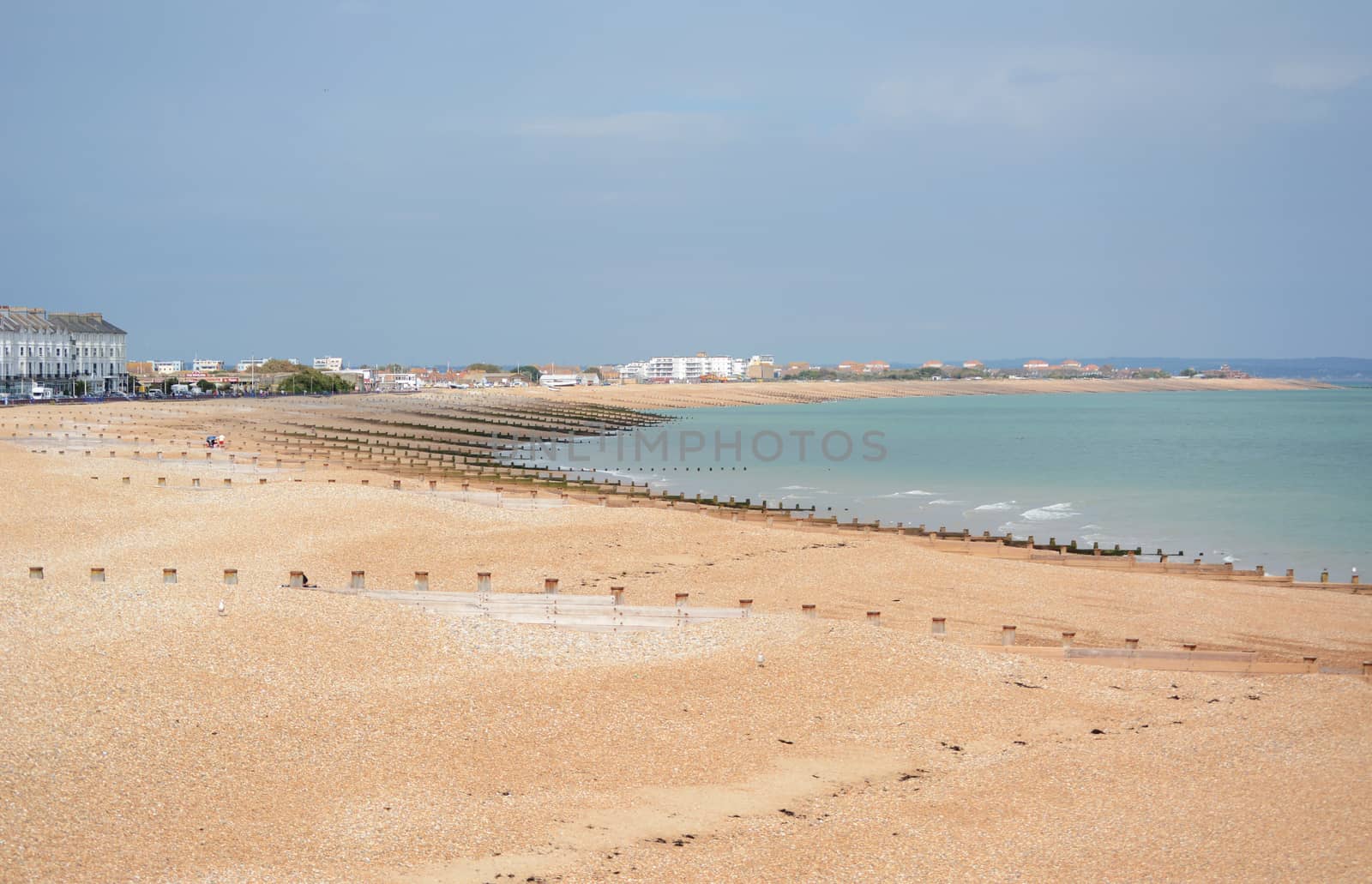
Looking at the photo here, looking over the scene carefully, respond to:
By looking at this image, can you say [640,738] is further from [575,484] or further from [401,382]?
[401,382]

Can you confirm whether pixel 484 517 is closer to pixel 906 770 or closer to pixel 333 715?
pixel 333 715

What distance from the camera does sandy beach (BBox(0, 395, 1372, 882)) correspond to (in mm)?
8500

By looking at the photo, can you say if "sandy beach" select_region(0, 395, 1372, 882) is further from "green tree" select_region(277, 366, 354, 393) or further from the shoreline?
"green tree" select_region(277, 366, 354, 393)

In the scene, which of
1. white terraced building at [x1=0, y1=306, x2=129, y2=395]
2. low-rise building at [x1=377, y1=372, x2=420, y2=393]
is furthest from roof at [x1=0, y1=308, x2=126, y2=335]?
low-rise building at [x1=377, y1=372, x2=420, y2=393]

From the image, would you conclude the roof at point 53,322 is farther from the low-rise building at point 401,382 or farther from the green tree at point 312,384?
the low-rise building at point 401,382

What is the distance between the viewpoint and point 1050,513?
34.1 meters

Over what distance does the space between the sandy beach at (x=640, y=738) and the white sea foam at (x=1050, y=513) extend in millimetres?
14287

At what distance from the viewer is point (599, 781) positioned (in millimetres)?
9812

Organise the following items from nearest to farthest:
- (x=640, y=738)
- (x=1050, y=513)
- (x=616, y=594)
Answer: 1. (x=640, y=738)
2. (x=616, y=594)
3. (x=1050, y=513)

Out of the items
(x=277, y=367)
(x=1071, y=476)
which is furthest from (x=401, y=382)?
(x=1071, y=476)

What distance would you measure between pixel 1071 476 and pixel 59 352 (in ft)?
257

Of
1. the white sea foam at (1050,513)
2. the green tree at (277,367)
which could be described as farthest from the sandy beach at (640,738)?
the green tree at (277,367)

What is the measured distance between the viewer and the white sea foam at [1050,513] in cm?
3278

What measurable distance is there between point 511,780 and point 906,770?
11.4 ft
